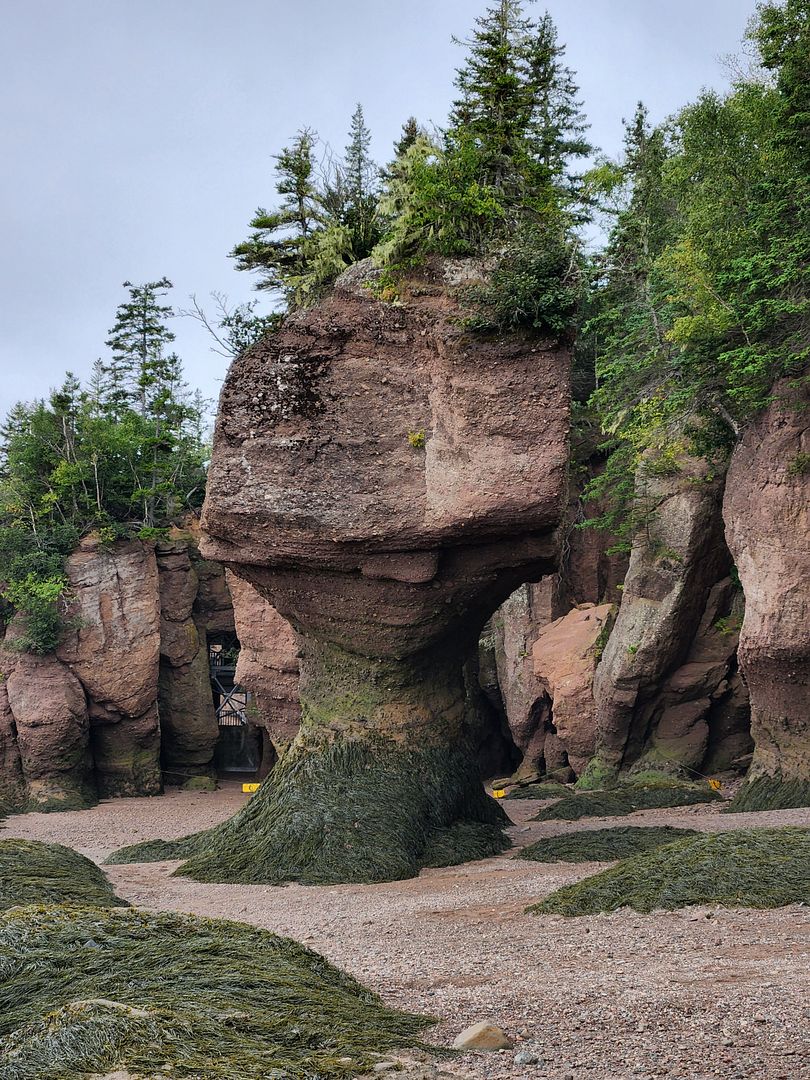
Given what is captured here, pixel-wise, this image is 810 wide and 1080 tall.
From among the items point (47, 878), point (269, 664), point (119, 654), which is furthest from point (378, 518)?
point (119, 654)

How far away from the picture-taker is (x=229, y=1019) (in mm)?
4676

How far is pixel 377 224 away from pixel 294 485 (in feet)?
12.1

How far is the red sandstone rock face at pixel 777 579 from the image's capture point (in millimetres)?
14117

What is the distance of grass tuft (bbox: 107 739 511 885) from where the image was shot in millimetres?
10859

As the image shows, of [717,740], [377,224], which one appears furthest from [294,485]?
[717,740]

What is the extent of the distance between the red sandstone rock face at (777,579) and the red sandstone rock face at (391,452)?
450 cm

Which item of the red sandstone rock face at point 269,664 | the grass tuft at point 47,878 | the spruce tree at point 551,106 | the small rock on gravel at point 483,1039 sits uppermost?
the spruce tree at point 551,106

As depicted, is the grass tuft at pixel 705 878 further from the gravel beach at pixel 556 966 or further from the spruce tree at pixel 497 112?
the spruce tree at pixel 497 112

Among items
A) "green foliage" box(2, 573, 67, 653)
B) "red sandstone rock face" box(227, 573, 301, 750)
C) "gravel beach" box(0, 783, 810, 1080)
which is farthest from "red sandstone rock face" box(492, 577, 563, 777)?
"gravel beach" box(0, 783, 810, 1080)

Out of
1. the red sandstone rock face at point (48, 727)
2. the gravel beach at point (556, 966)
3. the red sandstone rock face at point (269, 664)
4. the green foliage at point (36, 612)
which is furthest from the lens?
the green foliage at point (36, 612)

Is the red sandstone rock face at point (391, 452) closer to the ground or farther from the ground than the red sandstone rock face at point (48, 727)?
farther from the ground

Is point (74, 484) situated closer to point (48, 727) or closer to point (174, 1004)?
point (48, 727)

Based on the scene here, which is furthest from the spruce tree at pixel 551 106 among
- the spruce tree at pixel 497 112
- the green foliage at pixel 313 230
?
the green foliage at pixel 313 230

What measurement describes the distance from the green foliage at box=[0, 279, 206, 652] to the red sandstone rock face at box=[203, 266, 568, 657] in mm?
13571
